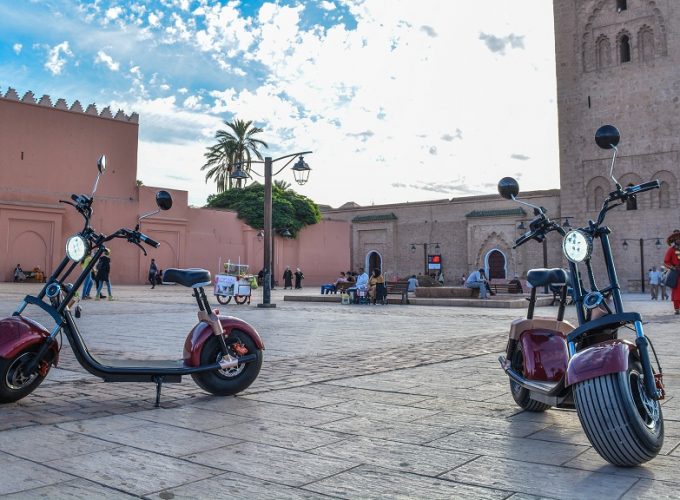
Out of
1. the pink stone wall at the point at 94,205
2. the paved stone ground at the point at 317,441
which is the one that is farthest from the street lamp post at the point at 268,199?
the pink stone wall at the point at 94,205

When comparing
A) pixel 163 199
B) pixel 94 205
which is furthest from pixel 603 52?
pixel 163 199

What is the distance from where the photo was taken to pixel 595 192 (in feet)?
122

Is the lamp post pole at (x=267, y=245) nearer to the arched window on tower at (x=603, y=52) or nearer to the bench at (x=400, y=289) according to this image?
the bench at (x=400, y=289)

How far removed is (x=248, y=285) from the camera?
705 inches

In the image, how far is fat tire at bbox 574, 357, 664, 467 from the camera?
8.82 ft

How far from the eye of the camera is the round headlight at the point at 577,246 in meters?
3.19

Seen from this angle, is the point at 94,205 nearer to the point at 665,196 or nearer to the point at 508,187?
the point at 665,196

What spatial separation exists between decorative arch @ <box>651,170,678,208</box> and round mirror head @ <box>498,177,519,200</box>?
35317 millimetres

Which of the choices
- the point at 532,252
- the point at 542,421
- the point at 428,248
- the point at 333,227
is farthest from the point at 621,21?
the point at 542,421

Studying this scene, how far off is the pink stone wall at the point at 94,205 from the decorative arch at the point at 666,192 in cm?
2357

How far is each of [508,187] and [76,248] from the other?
116 inches

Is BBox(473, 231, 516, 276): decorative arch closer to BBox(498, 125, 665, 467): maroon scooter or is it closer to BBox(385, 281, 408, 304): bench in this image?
BBox(385, 281, 408, 304): bench

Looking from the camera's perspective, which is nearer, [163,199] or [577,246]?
[577,246]

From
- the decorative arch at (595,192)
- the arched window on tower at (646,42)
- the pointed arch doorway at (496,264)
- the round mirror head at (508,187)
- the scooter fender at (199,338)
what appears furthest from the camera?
the pointed arch doorway at (496,264)
